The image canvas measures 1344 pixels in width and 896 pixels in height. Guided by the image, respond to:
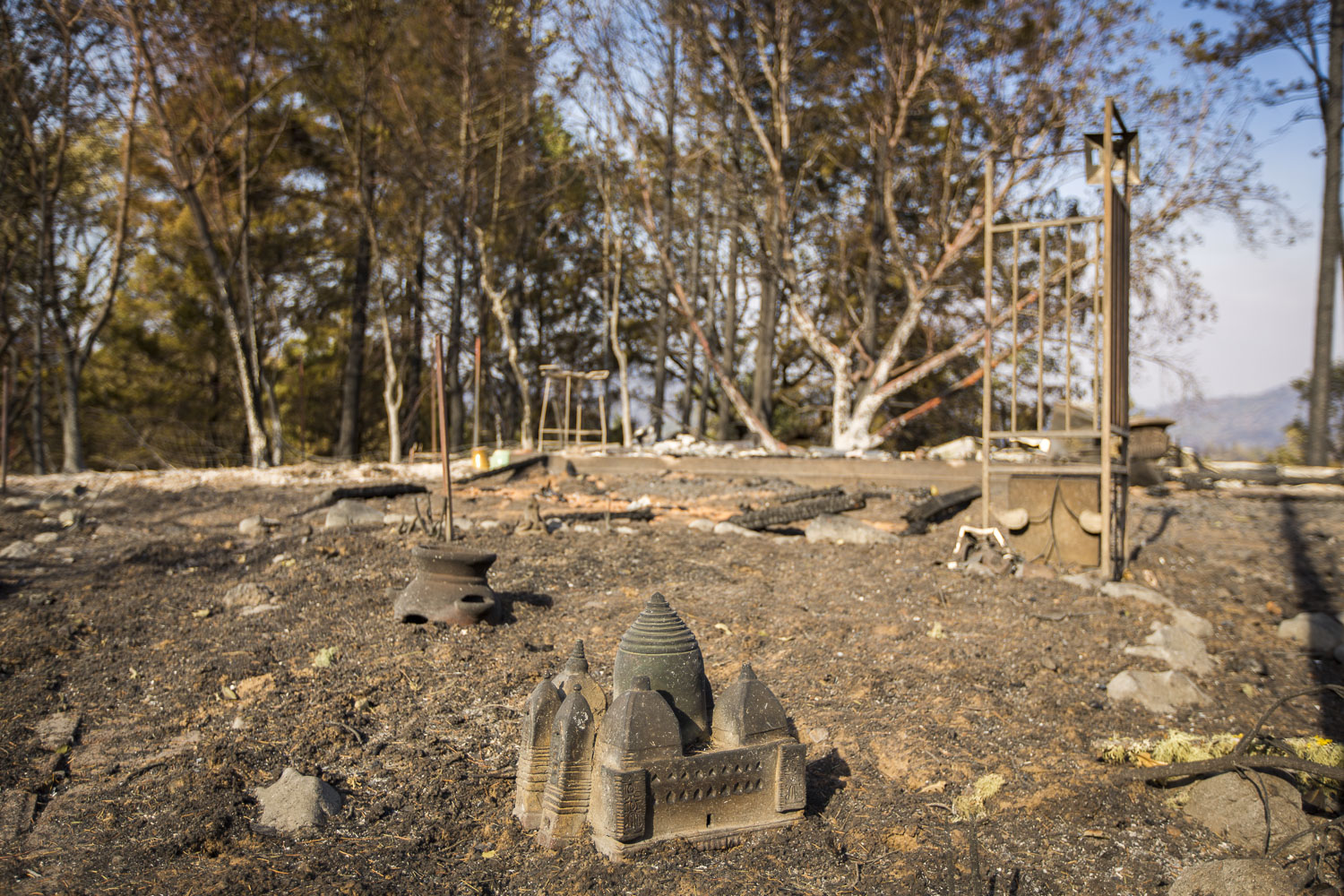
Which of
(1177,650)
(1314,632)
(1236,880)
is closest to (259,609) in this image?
(1236,880)

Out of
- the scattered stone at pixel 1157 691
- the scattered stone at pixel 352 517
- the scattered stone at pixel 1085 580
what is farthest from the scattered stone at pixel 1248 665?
the scattered stone at pixel 352 517

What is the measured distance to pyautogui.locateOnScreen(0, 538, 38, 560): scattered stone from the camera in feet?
22.2

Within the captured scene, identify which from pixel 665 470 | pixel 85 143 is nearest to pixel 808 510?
pixel 665 470

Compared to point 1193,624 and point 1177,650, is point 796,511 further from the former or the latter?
point 1177,650

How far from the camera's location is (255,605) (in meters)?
5.64

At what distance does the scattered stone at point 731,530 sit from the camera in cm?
766

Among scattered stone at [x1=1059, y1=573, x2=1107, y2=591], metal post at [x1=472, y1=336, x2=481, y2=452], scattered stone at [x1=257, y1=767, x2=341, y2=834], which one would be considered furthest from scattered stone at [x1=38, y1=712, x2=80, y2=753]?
scattered stone at [x1=1059, y1=573, x2=1107, y2=591]

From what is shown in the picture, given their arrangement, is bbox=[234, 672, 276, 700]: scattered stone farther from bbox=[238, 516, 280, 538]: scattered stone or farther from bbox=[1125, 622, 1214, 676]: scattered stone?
bbox=[1125, 622, 1214, 676]: scattered stone

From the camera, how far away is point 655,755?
2.94 m

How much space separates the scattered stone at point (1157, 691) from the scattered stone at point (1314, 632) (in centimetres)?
162

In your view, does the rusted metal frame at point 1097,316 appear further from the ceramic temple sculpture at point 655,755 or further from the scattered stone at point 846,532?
the ceramic temple sculpture at point 655,755

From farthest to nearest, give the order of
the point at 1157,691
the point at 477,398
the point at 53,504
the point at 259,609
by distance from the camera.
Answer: the point at 477,398 < the point at 53,504 < the point at 259,609 < the point at 1157,691

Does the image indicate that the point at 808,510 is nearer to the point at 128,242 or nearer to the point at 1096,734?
the point at 1096,734

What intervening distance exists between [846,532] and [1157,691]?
10.0 ft
